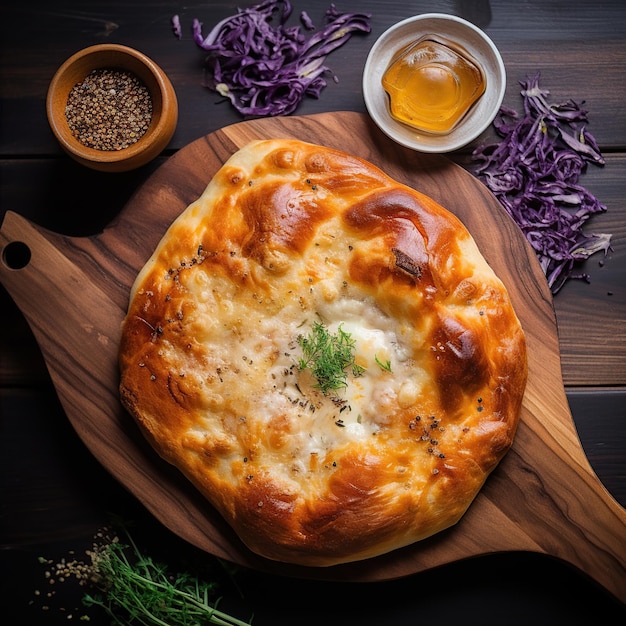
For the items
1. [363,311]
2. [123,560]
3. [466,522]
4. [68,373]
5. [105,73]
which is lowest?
[123,560]

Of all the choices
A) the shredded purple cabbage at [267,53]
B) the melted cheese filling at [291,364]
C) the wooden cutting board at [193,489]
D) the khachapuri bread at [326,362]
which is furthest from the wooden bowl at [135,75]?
the melted cheese filling at [291,364]

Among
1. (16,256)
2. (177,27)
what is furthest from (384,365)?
(177,27)

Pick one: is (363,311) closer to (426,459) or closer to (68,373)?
(426,459)

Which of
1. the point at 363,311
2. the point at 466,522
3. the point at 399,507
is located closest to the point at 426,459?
the point at 399,507

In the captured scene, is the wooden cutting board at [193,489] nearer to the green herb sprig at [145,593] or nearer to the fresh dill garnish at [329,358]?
the green herb sprig at [145,593]

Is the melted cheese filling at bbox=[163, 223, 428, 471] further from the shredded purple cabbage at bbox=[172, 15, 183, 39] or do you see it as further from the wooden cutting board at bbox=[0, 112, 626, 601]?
the shredded purple cabbage at bbox=[172, 15, 183, 39]

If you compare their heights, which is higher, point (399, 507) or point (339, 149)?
point (339, 149)
